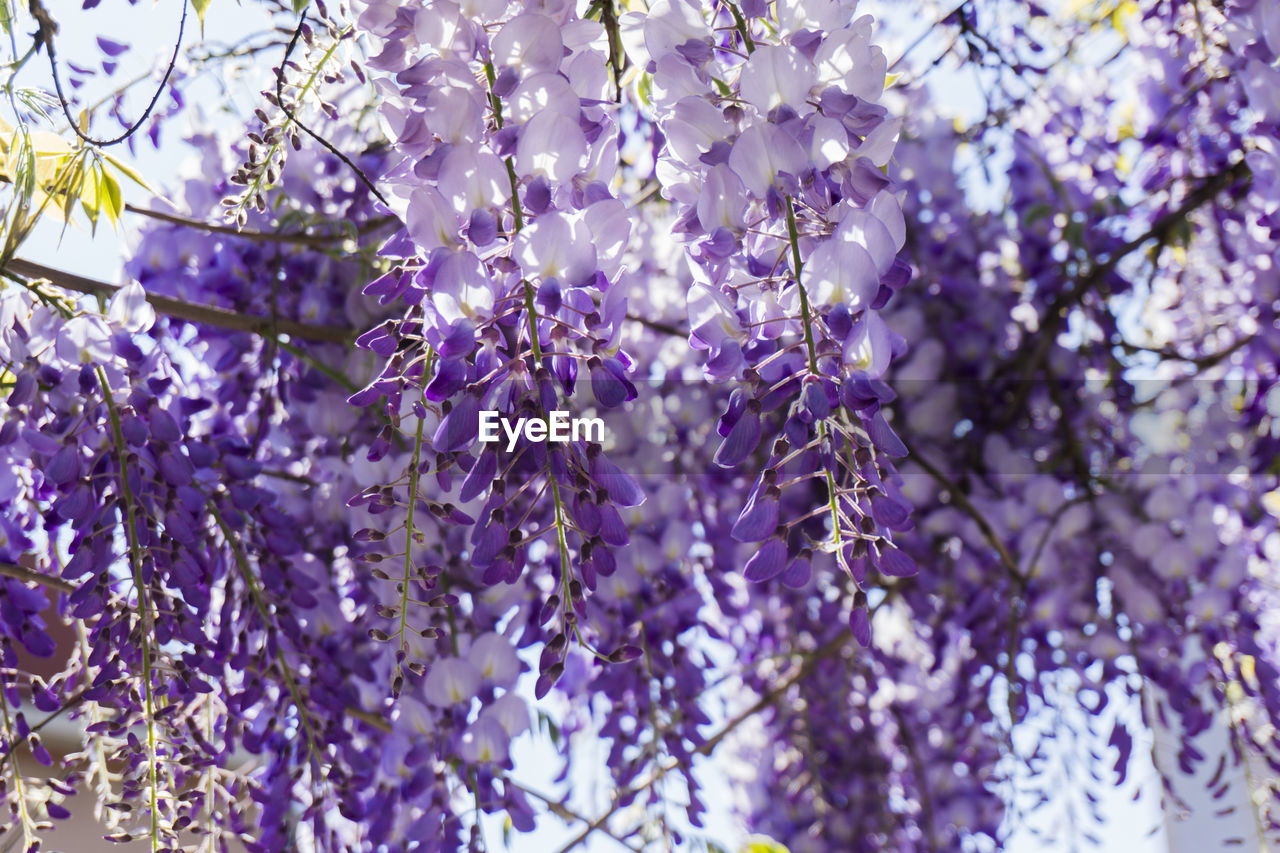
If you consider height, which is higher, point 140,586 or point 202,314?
point 202,314

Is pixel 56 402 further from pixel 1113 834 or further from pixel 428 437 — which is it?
pixel 1113 834

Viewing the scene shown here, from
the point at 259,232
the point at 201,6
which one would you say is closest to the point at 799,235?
the point at 201,6

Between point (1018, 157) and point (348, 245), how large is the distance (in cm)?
103

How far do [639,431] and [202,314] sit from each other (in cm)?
52

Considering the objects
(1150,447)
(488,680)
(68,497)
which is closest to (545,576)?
(488,680)

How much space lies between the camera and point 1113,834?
159 centimetres

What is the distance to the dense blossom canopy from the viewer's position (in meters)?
0.58

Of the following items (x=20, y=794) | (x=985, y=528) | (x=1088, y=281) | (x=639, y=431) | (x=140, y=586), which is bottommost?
(x=20, y=794)

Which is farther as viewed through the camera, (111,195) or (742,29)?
(111,195)

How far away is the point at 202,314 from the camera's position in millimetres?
981

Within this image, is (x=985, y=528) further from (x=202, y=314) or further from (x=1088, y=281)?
(x=202, y=314)

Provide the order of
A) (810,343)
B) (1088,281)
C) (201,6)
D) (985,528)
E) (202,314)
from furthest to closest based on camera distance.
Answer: (1088,281) → (985,528) → (202,314) → (201,6) → (810,343)

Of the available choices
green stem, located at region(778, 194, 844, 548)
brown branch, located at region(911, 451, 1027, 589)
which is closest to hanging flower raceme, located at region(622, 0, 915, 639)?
green stem, located at region(778, 194, 844, 548)

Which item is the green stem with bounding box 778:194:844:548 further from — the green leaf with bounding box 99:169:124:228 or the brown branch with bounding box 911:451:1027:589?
the brown branch with bounding box 911:451:1027:589
